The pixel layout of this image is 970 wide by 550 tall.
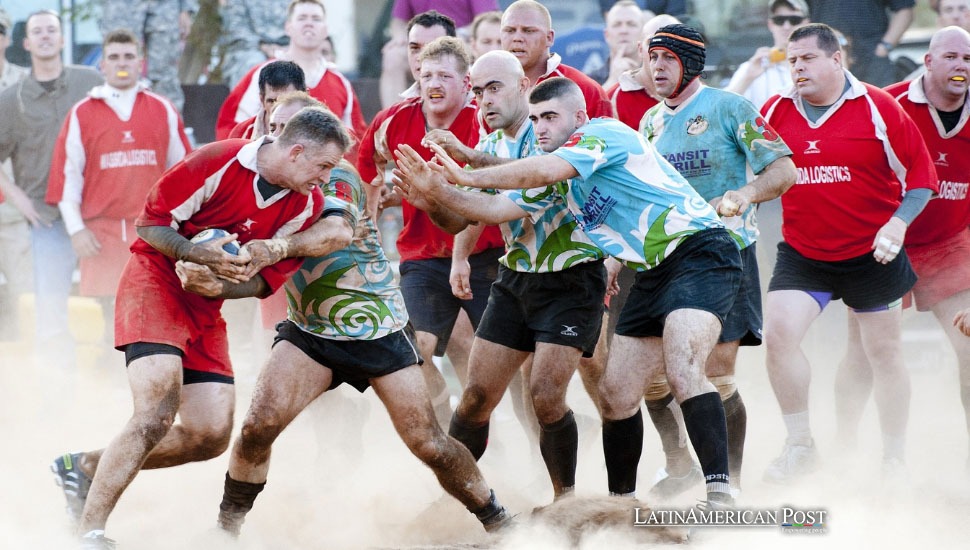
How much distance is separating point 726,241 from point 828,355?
173 inches

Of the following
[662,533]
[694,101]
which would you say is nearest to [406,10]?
[694,101]

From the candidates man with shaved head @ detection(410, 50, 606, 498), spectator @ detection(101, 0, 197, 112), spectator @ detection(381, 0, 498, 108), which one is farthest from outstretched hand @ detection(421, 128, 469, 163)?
spectator @ detection(101, 0, 197, 112)

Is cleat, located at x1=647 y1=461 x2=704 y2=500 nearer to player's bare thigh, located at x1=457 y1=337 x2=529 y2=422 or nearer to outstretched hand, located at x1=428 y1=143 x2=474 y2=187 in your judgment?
player's bare thigh, located at x1=457 y1=337 x2=529 y2=422

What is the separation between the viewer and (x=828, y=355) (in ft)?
29.9

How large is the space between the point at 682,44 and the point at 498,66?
3.07 feet

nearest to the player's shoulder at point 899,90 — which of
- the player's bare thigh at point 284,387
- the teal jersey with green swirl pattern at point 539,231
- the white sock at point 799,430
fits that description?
the white sock at point 799,430

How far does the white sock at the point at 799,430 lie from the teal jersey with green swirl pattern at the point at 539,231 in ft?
6.83

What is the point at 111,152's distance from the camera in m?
8.66

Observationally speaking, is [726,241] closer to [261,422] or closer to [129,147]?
[261,422]

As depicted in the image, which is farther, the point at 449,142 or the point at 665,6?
the point at 665,6

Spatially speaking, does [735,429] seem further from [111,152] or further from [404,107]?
[111,152]

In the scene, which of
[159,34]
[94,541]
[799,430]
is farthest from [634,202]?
[159,34]

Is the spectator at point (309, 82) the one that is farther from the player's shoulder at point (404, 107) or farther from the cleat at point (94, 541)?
the cleat at point (94, 541)

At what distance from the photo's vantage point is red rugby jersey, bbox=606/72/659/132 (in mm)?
6973
